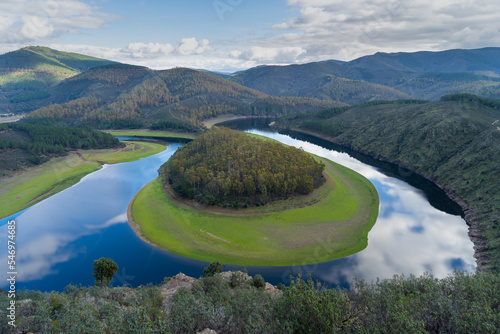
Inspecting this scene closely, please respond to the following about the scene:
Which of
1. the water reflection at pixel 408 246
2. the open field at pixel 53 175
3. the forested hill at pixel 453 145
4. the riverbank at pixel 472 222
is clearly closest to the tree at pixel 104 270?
the water reflection at pixel 408 246

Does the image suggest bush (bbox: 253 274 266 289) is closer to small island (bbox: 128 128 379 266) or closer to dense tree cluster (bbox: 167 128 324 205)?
small island (bbox: 128 128 379 266)

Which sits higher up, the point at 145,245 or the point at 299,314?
the point at 299,314

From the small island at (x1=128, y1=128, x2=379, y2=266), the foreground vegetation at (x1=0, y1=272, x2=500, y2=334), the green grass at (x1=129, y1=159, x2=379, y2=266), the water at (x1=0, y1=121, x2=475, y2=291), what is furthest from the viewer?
the small island at (x1=128, y1=128, x2=379, y2=266)

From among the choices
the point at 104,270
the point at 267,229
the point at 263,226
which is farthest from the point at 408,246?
the point at 104,270

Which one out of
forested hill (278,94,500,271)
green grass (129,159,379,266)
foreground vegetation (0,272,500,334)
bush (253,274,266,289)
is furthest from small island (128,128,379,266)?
foreground vegetation (0,272,500,334)

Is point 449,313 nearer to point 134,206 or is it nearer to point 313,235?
point 313,235


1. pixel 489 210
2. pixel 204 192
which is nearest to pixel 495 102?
pixel 489 210

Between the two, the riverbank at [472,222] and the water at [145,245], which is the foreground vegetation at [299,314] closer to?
the water at [145,245]

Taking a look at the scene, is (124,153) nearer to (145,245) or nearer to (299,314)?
(145,245)
